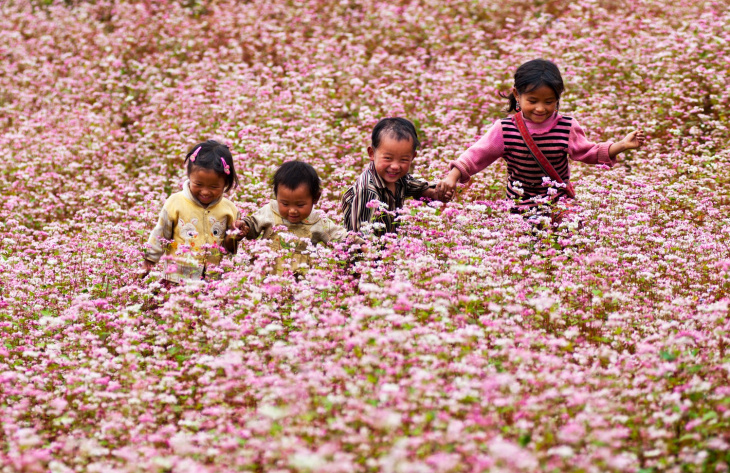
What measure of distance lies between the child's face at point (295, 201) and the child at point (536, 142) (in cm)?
123

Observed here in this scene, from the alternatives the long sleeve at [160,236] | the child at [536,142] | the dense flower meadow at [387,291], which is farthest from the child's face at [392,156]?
the long sleeve at [160,236]

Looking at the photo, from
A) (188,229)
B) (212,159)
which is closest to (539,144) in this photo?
(212,159)

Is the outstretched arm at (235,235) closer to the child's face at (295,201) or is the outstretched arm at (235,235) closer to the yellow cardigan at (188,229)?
the yellow cardigan at (188,229)

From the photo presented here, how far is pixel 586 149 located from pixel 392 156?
2.09m

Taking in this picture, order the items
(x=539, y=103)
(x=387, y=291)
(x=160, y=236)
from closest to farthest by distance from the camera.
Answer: (x=387, y=291) → (x=160, y=236) → (x=539, y=103)

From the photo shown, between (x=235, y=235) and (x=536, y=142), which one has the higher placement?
(x=536, y=142)

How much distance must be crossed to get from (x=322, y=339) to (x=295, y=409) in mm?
1002

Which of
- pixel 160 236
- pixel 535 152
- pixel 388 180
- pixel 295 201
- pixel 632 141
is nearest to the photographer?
pixel 295 201

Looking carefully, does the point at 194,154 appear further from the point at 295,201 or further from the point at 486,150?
the point at 486,150

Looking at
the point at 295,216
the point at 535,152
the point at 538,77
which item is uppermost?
the point at 538,77

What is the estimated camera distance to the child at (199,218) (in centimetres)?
652

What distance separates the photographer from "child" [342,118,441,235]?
6598mm

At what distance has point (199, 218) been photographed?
669 centimetres

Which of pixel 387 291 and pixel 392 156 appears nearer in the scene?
pixel 387 291
